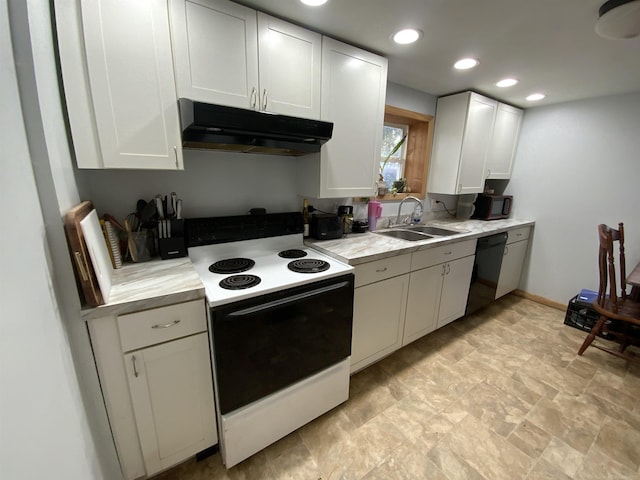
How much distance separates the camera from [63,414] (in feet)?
2.58

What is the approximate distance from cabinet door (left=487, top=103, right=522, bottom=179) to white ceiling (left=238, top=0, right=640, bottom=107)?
505mm

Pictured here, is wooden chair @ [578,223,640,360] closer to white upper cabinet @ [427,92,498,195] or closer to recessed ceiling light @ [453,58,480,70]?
white upper cabinet @ [427,92,498,195]

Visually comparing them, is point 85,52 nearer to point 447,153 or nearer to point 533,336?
point 447,153

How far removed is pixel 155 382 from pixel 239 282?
53cm

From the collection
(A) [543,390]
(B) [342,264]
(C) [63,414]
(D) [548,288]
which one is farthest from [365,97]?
(D) [548,288]

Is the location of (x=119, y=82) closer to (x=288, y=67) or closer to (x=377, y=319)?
(x=288, y=67)

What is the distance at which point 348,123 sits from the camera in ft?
5.85

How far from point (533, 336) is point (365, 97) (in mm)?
2591

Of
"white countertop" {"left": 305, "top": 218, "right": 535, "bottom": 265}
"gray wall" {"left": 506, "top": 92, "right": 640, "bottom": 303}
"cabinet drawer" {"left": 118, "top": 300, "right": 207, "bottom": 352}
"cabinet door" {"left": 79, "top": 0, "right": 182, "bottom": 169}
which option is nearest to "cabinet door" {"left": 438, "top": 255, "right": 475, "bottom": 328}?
"white countertop" {"left": 305, "top": 218, "right": 535, "bottom": 265}

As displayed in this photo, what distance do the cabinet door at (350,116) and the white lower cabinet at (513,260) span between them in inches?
75.7

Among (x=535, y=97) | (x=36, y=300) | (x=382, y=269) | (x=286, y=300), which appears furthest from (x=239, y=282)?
(x=535, y=97)

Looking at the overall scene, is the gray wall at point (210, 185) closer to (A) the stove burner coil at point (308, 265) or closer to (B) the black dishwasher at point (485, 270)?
(A) the stove burner coil at point (308, 265)

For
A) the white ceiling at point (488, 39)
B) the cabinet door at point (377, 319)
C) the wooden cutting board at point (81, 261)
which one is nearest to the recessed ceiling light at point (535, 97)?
the white ceiling at point (488, 39)

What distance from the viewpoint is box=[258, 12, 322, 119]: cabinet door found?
1404 millimetres
